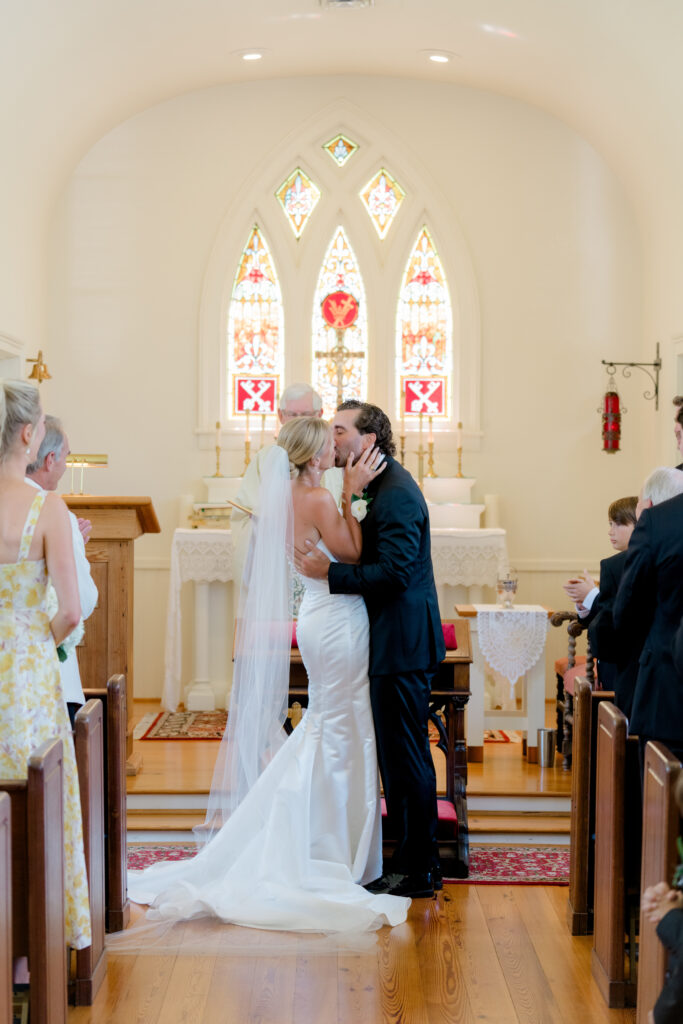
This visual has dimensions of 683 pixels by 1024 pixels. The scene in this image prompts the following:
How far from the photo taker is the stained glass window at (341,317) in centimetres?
871

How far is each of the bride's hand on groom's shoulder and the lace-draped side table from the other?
2.22 meters

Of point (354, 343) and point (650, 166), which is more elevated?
point (650, 166)

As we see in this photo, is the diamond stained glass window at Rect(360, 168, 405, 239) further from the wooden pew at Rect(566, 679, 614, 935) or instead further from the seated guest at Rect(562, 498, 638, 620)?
the wooden pew at Rect(566, 679, 614, 935)

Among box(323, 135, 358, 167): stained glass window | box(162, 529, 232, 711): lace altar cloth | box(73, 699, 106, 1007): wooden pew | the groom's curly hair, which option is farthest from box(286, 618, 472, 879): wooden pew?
box(323, 135, 358, 167): stained glass window

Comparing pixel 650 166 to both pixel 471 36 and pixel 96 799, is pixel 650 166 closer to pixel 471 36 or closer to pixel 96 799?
pixel 471 36

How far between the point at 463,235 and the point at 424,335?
2.57 ft

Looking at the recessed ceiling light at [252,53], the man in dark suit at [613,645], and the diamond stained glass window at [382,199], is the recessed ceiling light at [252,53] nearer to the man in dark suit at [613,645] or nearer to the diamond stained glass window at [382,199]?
the diamond stained glass window at [382,199]

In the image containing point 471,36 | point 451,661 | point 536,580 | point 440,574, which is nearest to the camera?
point 451,661

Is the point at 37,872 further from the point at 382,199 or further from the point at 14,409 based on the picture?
the point at 382,199

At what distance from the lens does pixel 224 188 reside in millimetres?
8586

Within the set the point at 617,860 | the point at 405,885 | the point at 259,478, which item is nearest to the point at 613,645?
the point at 617,860

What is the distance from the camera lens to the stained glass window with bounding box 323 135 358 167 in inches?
343

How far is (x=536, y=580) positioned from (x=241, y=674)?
449 centimetres

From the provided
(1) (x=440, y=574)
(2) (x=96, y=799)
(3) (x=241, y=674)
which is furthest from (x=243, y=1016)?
(1) (x=440, y=574)
